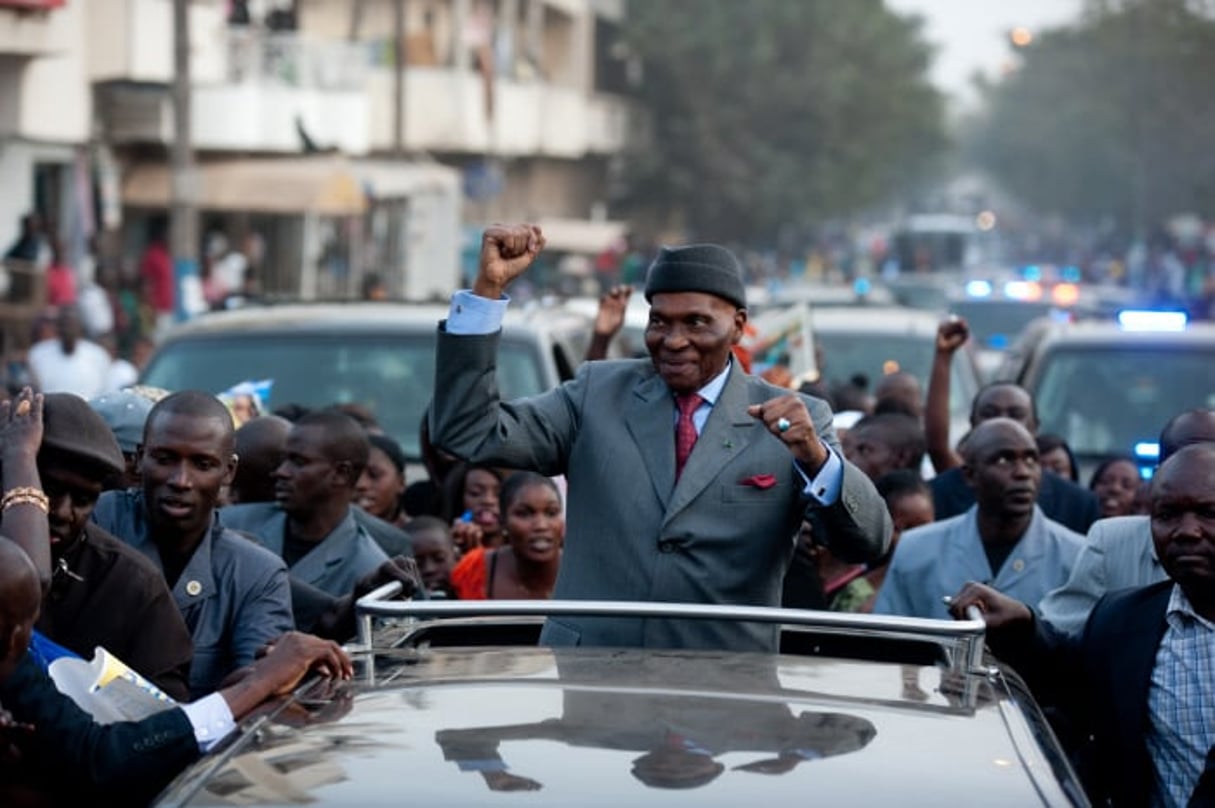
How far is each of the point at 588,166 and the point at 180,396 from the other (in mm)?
61421

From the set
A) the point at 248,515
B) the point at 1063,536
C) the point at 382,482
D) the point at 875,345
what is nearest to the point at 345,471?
the point at 248,515

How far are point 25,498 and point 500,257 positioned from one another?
3.92 feet

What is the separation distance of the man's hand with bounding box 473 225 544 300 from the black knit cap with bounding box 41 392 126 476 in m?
0.84

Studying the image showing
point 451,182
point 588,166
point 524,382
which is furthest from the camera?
point 588,166

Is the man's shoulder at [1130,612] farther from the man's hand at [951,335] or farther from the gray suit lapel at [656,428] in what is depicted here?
the man's hand at [951,335]

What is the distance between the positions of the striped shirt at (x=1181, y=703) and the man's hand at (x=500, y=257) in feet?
4.97

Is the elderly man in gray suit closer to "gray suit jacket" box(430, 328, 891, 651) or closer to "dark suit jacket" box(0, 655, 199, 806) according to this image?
"gray suit jacket" box(430, 328, 891, 651)

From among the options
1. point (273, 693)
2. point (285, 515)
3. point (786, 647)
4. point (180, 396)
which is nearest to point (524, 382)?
point (285, 515)

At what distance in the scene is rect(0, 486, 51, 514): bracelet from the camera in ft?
15.6

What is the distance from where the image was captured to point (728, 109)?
61375 mm


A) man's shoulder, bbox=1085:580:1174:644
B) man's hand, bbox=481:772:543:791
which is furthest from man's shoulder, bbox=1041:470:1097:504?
man's hand, bbox=481:772:543:791

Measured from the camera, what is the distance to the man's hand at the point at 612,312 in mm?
9523

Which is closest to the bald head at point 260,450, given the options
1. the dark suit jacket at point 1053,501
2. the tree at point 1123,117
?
the dark suit jacket at point 1053,501

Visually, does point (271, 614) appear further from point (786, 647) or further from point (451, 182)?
point (451, 182)
